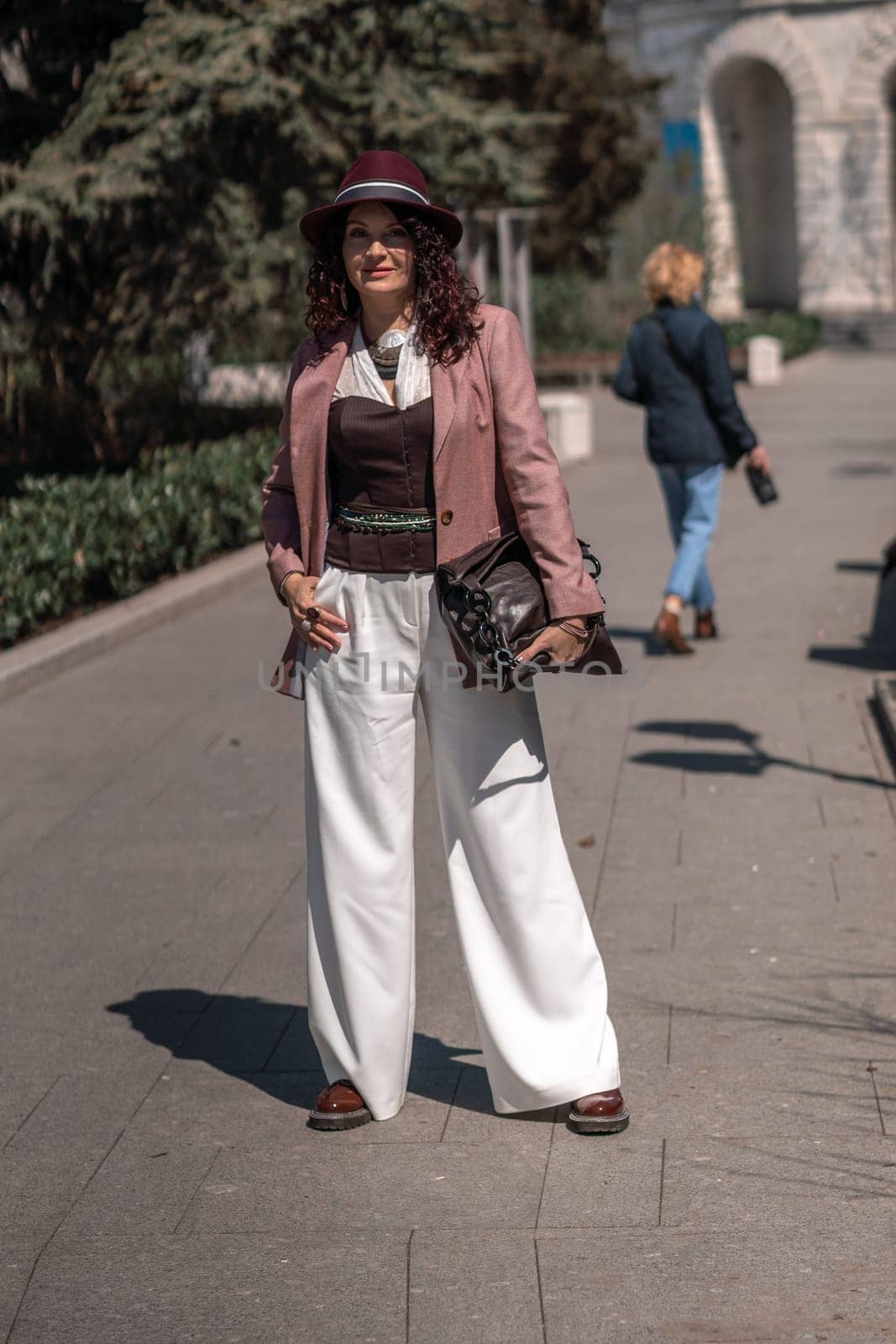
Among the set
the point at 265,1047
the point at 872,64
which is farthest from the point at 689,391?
the point at 872,64

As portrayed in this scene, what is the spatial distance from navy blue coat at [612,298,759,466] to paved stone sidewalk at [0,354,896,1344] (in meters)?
1.16

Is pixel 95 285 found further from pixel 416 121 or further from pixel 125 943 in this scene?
pixel 125 943

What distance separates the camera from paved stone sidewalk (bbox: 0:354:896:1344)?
350 centimetres

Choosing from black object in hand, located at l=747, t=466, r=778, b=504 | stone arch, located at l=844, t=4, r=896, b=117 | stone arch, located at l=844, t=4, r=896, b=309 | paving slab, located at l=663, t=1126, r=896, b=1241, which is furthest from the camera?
stone arch, located at l=844, t=4, r=896, b=309

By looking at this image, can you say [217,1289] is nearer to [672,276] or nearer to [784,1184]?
[784,1184]

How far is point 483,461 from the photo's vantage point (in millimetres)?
4000

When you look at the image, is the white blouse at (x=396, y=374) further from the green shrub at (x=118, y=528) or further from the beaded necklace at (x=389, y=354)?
the green shrub at (x=118, y=528)

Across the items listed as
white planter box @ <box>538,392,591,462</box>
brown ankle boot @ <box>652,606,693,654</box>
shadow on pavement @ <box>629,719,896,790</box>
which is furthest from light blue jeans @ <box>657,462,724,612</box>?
white planter box @ <box>538,392,591,462</box>

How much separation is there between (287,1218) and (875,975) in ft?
6.35

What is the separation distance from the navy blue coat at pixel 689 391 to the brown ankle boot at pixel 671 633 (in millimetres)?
748

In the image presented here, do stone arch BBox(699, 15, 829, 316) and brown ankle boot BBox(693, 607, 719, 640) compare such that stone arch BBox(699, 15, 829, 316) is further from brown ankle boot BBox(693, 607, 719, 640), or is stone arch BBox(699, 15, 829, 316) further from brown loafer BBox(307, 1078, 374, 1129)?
brown loafer BBox(307, 1078, 374, 1129)

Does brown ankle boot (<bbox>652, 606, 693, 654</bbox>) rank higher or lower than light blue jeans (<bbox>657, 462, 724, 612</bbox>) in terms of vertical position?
lower

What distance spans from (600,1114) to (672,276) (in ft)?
20.5

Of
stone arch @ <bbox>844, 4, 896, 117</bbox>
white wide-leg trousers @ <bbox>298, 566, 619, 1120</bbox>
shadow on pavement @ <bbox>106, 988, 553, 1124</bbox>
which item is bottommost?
shadow on pavement @ <bbox>106, 988, 553, 1124</bbox>
